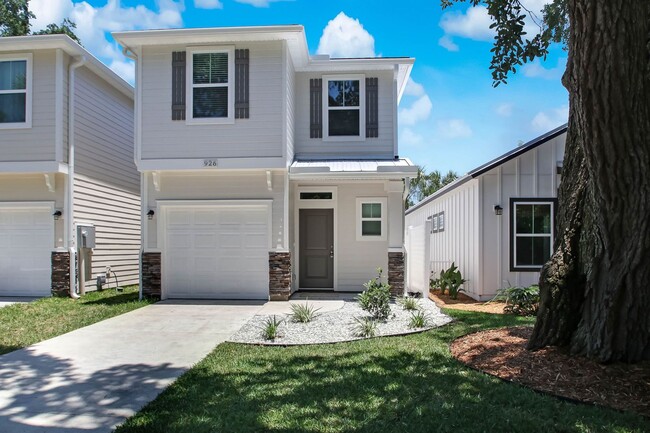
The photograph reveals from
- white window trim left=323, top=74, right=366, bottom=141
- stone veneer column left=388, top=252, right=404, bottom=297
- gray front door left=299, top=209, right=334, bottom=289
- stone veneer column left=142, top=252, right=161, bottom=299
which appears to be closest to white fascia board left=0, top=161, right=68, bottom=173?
stone veneer column left=142, top=252, right=161, bottom=299

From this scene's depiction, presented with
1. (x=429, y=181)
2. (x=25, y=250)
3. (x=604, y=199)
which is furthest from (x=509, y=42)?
(x=429, y=181)

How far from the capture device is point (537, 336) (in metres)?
5.60

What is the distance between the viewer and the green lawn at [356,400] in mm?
3922

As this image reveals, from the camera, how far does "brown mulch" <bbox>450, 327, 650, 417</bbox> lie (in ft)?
14.4

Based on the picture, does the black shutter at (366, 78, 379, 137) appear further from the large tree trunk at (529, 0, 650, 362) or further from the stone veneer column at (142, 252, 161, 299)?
the large tree trunk at (529, 0, 650, 362)

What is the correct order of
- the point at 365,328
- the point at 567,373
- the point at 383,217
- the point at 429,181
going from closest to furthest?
1. the point at 567,373
2. the point at 365,328
3. the point at 383,217
4. the point at 429,181

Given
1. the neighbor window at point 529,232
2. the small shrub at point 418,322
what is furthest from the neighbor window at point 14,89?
the neighbor window at point 529,232

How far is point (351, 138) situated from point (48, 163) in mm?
7108

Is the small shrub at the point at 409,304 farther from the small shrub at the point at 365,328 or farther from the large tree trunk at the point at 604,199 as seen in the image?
the large tree trunk at the point at 604,199

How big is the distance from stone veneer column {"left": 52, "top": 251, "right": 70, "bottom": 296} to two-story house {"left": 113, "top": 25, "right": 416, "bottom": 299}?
196cm

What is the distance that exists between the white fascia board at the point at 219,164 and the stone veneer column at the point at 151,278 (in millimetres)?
2145

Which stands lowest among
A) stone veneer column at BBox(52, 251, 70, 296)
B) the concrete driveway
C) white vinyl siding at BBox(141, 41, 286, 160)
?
the concrete driveway

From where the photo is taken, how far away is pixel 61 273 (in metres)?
11.6

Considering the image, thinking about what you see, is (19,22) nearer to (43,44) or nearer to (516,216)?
(43,44)
